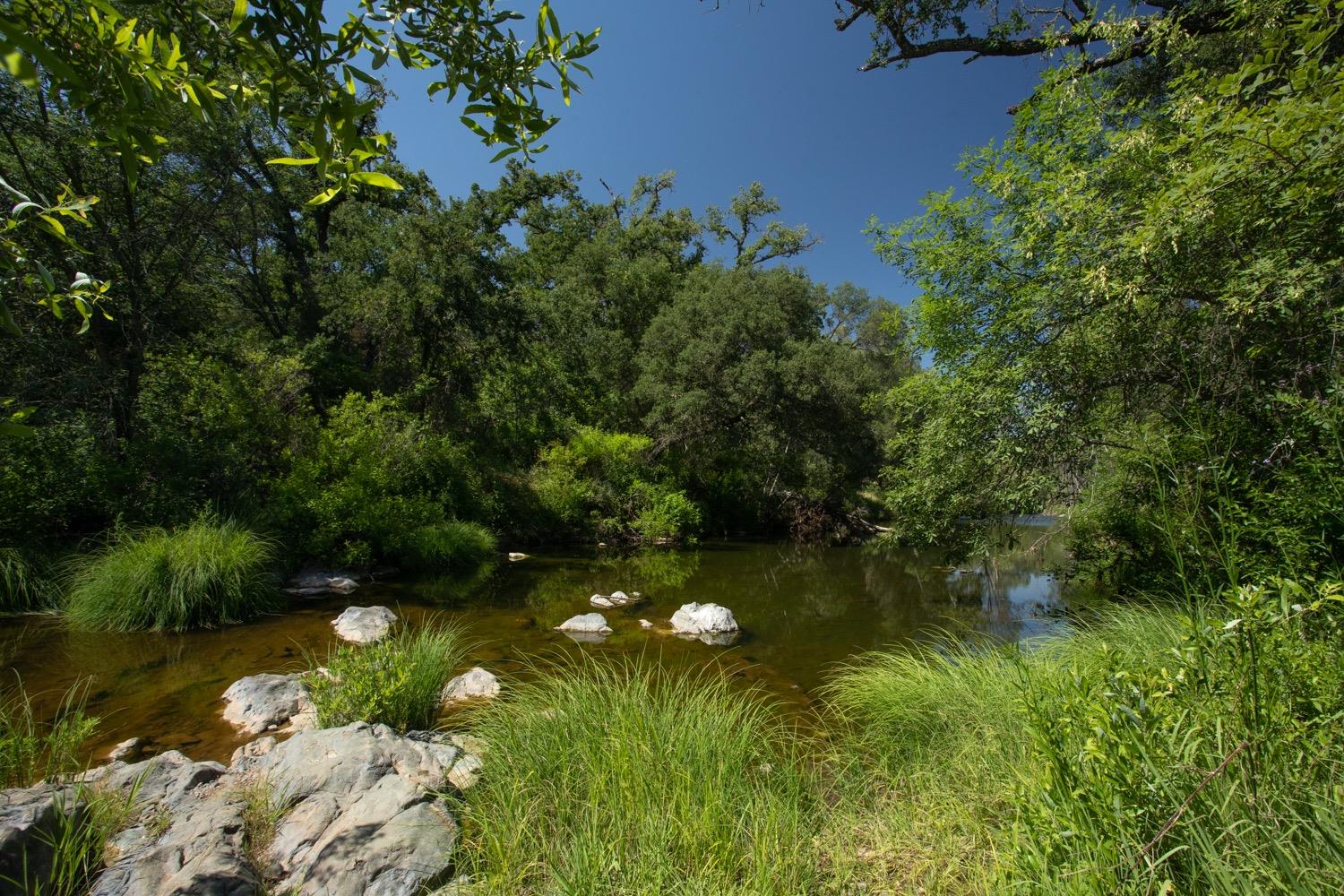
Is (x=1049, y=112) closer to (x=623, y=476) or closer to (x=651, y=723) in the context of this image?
(x=651, y=723)

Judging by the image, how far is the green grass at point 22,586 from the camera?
734 centimetres

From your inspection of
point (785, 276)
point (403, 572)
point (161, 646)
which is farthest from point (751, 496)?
point (161, 646)

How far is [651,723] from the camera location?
340 centimetres

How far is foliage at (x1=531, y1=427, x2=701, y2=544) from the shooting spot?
1828 cm

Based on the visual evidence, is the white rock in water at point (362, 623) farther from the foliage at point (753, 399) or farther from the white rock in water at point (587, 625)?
the foliage at point (753, 399)

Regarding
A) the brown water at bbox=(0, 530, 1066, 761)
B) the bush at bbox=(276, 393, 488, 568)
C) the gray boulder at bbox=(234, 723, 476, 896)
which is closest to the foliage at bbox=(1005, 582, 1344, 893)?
the gray boulder at bbox=(234, 723, 476, 896)

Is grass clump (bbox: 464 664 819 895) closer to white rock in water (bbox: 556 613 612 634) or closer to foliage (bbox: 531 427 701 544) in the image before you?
white rock in water (bbox: 556 613 612 634)

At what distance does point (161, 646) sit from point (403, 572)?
555 centimetres

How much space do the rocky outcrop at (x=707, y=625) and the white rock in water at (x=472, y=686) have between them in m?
3.49

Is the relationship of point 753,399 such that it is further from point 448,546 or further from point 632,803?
point 632,803

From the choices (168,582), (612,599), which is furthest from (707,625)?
(168,582)

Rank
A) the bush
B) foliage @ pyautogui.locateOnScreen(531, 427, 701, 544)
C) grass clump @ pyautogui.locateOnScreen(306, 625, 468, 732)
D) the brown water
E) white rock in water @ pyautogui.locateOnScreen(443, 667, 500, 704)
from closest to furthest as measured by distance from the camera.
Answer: grass clump @ pyautogui.locateOnScreen(306, 625, 468, 732), white rock in water @ pyautogui.locateOnScreen(443, 667, 500, 704), the brown water, the bush, foliage @ pyautogui.locateOnScreen(531, 427, 701, 544)

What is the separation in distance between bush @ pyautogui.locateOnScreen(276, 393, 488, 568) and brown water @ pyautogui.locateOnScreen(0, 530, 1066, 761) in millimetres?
1126

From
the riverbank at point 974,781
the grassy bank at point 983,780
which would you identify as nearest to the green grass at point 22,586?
the riverbank at point 974,781
